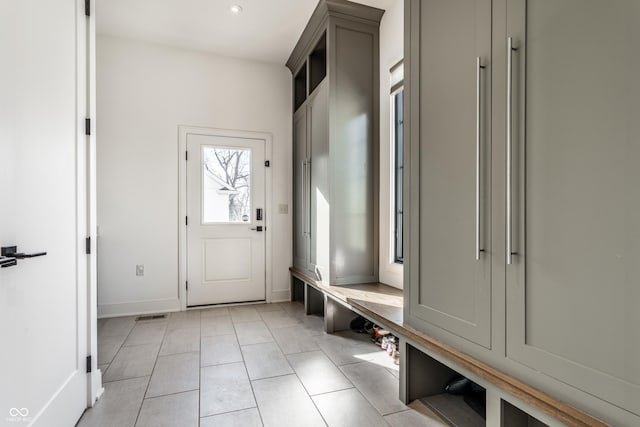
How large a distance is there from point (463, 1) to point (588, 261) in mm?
1248

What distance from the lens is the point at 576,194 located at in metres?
1.06

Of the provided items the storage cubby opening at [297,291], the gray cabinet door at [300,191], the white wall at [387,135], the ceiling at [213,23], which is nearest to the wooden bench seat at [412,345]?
the white wall at [387,135]

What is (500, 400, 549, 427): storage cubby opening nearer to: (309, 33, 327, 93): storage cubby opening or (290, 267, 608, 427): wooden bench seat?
(290, 267, 608, 427): wooden bench seat

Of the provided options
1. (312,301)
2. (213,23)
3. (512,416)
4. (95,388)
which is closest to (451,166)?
(512,416)

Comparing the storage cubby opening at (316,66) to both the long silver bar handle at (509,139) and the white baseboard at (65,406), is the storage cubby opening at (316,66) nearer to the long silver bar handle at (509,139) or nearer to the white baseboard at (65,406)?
the long silver bar handle at (509,139)

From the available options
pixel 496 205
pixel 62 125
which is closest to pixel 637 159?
pixel 496 205

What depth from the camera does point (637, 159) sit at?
905 mm

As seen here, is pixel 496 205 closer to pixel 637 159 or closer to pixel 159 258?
pixel 637 159

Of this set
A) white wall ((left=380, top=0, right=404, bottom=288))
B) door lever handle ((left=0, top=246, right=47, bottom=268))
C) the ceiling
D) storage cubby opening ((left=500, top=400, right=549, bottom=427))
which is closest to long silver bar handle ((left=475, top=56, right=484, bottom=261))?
storage cubby opening ((left=500, top=400, right=549, bottom=427))

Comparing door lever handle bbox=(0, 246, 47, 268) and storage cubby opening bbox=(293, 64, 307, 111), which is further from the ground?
storage cubby opening bbox=(293, 64, 307, 111)

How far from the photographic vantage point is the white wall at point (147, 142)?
11.4 ft

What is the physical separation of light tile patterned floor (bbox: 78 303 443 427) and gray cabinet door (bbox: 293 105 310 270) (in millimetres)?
850

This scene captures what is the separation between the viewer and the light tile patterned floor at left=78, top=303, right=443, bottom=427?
1722mm

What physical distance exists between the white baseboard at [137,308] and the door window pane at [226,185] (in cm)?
101
